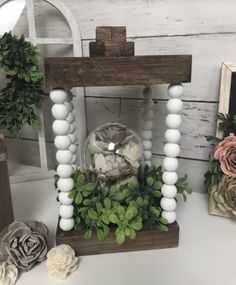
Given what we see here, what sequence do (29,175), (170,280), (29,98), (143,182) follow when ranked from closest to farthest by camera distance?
(170,280) → (143,182) → (29,98) → (29,175)

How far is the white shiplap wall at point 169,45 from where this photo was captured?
681 millimetres

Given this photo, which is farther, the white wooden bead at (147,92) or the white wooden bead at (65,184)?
the white wooden bead at (147,92)

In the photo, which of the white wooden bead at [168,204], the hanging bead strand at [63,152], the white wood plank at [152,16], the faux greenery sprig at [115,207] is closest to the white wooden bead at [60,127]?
the hanging bead strand at [63,152]

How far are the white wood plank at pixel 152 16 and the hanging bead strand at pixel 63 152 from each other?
0.31 metres

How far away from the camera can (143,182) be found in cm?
63

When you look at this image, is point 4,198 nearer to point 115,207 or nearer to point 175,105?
point 115,207

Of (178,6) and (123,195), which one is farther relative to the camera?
(178,6)

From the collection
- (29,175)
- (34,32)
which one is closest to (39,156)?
(29,175)

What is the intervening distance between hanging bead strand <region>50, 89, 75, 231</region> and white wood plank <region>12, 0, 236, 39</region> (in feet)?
1.00

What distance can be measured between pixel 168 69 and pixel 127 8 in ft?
0.97

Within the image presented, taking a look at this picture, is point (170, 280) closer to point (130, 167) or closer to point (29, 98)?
point (130, 167)

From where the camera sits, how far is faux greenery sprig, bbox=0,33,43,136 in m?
0.69

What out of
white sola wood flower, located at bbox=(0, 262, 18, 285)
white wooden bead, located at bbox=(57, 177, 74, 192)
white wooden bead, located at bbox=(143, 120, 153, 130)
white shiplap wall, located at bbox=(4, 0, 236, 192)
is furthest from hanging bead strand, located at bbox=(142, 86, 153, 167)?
white sola wood flower, located at bbox=(0, 262, 18, 285)

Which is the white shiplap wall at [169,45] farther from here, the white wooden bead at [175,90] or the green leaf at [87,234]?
the green leaf at [87,234]
